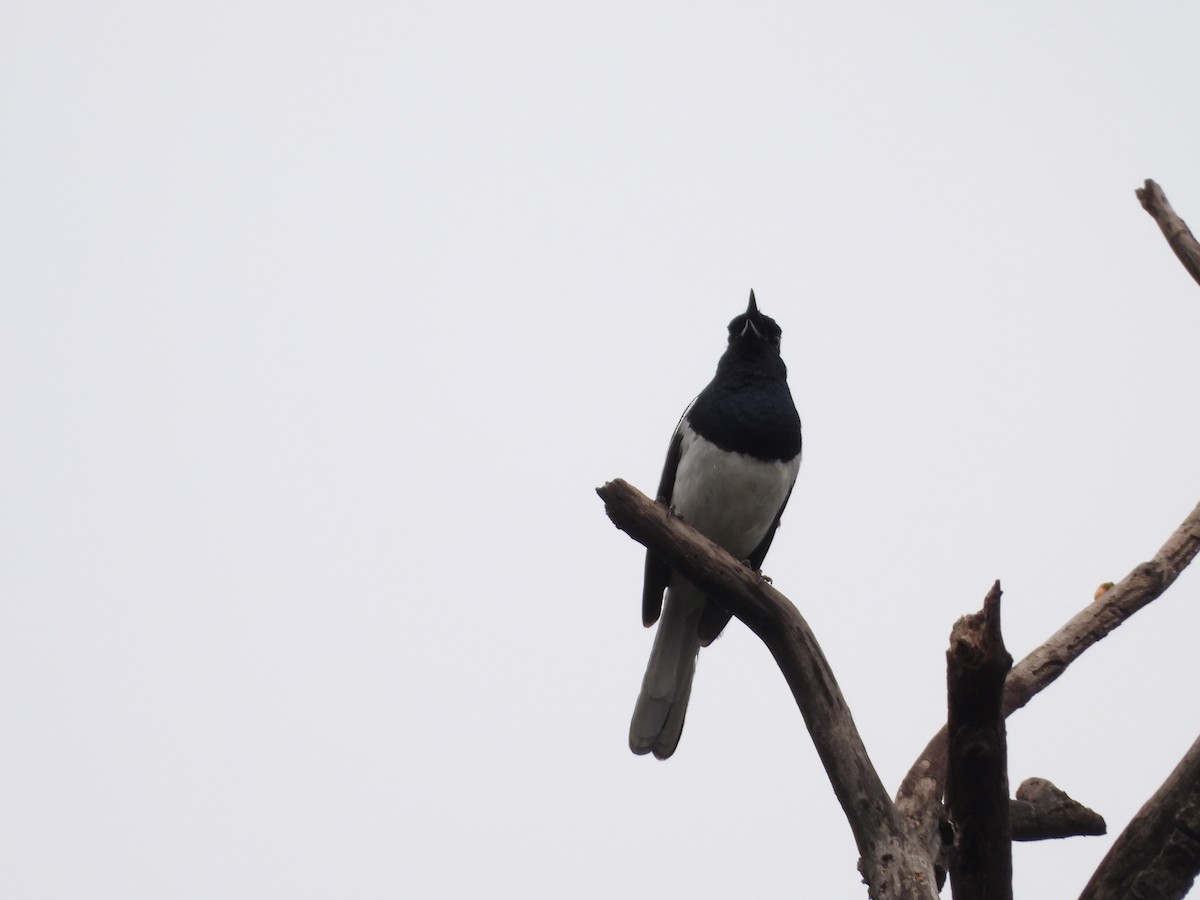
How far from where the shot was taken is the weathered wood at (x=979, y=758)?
9.59ft

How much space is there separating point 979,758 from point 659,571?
2745 millimetres

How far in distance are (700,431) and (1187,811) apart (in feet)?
8.76

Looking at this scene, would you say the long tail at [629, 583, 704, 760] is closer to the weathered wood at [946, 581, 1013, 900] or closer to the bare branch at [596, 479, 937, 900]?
the bare branch at [596, 479, 937, 900]

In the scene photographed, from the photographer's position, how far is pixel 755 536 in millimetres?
5668

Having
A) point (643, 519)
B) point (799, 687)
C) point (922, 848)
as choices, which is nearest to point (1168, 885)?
point (922, 848)

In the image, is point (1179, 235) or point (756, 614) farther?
point (1179, 235)

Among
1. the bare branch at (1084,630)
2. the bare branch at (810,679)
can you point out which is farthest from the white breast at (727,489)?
the bare branch at (1084,630)

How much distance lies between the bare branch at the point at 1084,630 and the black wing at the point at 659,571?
188cm

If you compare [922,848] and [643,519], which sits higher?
[643,519]

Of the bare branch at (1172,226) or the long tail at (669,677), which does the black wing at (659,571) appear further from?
the bare branch at (1172,226)

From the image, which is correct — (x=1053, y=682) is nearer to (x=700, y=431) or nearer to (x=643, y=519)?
(x=643, y=519)

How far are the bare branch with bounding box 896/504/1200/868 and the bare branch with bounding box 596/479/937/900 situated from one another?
340mm

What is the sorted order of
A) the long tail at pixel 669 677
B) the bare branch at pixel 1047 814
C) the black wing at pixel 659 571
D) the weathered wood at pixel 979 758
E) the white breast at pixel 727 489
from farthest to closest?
1. the black wing at pixel 659 571
2. the white breast at pixel 727 489
3. the long tail at pixel 669 677
4. the bare branch at pixel 1047 814
5. the weathered wood at pixel 979 758

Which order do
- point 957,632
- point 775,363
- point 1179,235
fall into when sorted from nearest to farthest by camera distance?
point 957,632 < point 1179,235 < point 775,363
